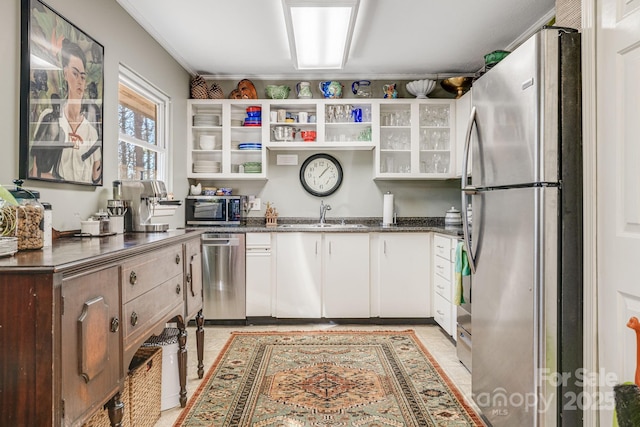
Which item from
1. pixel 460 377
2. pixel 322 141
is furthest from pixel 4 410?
pixel 322 141

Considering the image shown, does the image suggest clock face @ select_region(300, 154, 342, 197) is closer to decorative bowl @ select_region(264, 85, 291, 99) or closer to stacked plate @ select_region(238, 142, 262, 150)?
stacked plate @ select_region(238, 142, 262, 150)

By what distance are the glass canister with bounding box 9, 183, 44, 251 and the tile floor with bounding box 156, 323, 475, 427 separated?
120 centimetres

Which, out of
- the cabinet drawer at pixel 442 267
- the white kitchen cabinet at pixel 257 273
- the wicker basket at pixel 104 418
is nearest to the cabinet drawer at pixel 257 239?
the white kitchen cabinet at pixel 257 273

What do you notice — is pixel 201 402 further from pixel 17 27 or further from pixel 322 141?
pixel 322 141

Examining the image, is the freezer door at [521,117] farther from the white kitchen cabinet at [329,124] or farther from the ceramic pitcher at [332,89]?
the ceramic pitcher at [332,89]

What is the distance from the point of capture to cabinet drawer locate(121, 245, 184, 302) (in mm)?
1563

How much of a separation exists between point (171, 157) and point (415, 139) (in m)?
2.45

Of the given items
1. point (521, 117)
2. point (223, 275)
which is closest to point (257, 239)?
point (223, 275)

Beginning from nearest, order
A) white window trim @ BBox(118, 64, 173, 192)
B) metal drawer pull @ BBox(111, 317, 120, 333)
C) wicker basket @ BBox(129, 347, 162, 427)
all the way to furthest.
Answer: metal drawer pull @ BBox(111, 317, 120, 333) < wicker basket @ BBox(129, 347, 162, 427) < white window trim @ BBox(118, 64, 173, 192)

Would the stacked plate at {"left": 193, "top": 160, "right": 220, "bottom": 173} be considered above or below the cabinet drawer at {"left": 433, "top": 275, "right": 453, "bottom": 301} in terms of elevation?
above

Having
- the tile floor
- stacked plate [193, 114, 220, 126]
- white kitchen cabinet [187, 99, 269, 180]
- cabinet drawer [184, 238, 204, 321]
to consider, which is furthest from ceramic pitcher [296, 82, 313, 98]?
the tile floor

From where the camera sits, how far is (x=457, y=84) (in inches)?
160

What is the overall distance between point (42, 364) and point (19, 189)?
0.84 m

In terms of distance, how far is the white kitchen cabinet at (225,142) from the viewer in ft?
13.9
